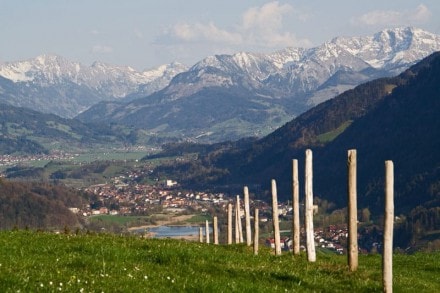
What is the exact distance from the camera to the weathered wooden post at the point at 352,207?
21547 millimetres

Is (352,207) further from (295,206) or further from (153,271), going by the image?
(153,271)

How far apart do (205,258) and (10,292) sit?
29.2 ft

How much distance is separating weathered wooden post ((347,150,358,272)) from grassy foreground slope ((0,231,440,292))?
0.44 meters

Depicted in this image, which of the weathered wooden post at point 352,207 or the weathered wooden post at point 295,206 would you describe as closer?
the weathered wooden post at point 352,207

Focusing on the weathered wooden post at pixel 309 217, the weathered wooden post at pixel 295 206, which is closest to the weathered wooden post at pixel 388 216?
the weathered wooden post at pixel 309 217

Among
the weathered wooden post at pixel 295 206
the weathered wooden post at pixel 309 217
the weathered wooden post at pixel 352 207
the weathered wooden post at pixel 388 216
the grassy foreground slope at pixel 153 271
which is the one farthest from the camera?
the weathered wooden post at pixel 295 206

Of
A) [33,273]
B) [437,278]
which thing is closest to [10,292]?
[33,273]

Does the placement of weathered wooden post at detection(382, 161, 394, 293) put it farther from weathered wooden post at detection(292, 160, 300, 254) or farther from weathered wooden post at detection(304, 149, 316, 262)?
weathered wooden post at detection(292, 160, 300, 254)

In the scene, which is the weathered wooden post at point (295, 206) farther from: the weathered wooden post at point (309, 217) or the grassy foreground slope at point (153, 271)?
the grassy foreground slope at point (153, 271)

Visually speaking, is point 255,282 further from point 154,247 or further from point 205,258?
point 154,247

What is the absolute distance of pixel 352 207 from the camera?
71.1ft

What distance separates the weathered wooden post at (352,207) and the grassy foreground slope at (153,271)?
17.4 inches

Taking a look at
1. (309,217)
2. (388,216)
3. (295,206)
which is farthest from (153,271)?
(295,206)

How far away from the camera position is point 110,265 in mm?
18562
